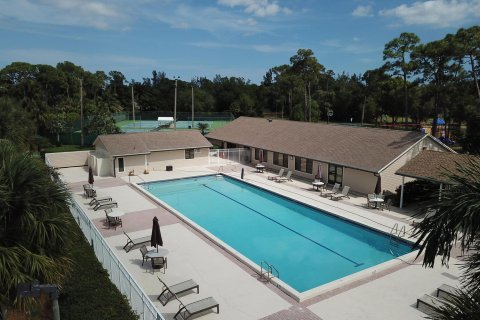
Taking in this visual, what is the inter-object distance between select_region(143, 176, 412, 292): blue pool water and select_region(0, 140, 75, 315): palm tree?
9.48 m

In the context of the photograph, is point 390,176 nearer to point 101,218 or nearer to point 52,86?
point 101,218

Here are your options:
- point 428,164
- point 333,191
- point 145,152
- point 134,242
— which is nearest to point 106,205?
point 134,242

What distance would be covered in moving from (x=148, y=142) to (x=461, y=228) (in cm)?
2983

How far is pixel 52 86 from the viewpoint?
71688 mm

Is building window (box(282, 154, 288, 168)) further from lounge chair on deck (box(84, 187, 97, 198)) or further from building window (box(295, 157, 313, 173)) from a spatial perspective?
lounge chair on deck (box(84, 187, 97, 198))

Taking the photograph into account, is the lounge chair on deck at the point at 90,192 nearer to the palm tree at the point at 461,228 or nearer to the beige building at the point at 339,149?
the beige building at the point at 339,149

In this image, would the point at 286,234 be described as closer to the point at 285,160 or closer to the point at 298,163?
the point at 298,163

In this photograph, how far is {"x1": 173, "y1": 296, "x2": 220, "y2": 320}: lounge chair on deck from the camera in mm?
10953

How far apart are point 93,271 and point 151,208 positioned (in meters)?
9.66

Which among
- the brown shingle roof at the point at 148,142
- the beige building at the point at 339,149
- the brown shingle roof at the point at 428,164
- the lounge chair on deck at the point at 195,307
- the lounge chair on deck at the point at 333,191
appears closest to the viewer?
the lounge chair on deck at the point at 195,307

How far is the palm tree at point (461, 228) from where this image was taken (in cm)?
524

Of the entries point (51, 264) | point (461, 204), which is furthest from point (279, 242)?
point (461, 204)

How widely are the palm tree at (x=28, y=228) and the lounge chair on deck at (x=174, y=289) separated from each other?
165 inches

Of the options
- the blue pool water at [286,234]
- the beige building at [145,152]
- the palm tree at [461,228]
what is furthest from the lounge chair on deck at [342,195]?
the palm tree at [461,228]
